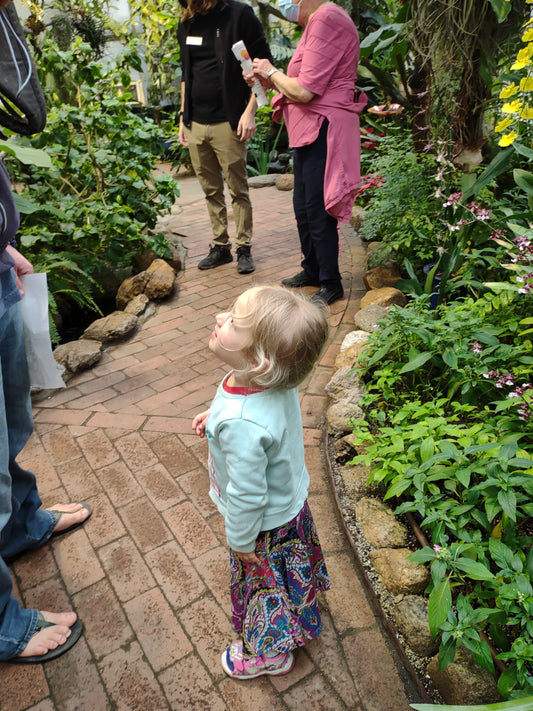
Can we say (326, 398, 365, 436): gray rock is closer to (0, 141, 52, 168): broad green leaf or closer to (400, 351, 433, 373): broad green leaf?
(400, 351, 433, 373): broad green leaf

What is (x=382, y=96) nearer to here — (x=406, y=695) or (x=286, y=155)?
(x=286, y=155)

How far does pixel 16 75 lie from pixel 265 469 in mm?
1305

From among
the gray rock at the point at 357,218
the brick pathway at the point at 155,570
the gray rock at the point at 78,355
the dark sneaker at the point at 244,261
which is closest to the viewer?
the brick pathway at the point at 155,570

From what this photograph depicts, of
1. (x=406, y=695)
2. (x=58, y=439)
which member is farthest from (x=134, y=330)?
(x=406, y=695)

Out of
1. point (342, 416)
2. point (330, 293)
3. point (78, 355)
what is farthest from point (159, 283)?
point (342, 416)

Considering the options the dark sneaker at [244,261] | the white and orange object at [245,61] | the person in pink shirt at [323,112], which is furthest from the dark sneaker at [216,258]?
the white and orange object at [245,61]

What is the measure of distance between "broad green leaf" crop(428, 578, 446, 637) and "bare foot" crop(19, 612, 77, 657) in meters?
1.11

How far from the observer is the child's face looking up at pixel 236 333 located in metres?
1.15

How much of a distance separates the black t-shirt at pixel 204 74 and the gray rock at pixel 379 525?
310 centimetres

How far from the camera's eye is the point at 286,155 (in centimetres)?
839

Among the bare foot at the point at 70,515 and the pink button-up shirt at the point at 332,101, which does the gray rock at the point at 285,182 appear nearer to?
the pink button-up shirt at the point at 332,101

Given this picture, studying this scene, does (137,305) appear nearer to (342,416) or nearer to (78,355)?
(78,355)

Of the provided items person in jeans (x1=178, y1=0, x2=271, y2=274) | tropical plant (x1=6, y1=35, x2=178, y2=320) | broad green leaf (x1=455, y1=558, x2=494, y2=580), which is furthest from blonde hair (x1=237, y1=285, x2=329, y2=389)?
person in jeans (x1=178, y1=0, x2=271, y2=274)

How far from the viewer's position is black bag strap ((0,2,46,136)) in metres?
1.43
